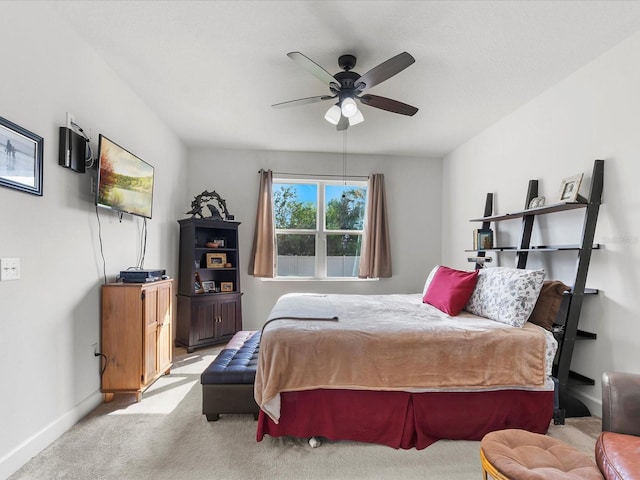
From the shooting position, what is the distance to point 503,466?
1191 mm

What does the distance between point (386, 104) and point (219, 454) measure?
2.62 m

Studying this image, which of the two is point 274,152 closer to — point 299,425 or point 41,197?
point 41,197

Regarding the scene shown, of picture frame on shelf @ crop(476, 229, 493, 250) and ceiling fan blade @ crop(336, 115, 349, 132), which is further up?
ceiling fan blade @ crop(336, 115, 349, 132)

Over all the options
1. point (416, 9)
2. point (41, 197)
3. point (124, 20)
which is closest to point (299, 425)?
point (41, 197)

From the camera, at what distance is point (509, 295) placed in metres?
2.26

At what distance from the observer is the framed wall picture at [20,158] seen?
1643mm

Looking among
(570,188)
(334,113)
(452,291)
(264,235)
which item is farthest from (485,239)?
(264,235)

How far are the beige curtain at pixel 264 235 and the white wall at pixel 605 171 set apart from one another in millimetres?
2975

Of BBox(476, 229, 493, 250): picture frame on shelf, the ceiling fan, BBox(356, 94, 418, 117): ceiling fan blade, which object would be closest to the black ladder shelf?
BBox(476, 229, 493, 250): picture frame on shelf

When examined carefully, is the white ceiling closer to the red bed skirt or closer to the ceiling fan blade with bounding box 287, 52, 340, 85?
the ceiling fan blade with bounding box 287, 52, 340, 85

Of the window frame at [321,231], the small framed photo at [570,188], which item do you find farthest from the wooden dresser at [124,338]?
the small framed photo at [570,188]

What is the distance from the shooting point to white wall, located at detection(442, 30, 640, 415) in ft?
7.15

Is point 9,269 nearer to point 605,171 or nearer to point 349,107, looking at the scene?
point 349,107

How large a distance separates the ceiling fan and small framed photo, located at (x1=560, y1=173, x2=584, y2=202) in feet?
4.28
